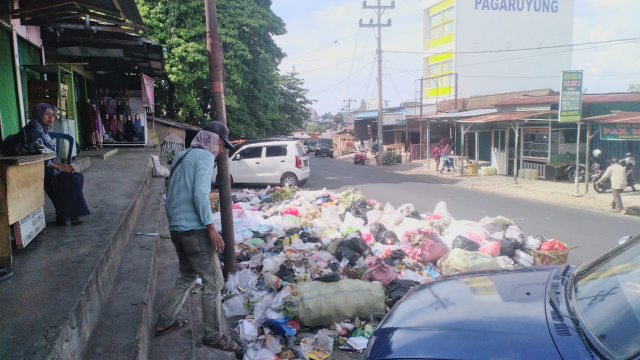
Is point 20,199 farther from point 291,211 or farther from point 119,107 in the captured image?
point 119,107

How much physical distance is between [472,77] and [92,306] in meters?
34.5

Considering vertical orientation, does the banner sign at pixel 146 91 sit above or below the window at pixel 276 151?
above

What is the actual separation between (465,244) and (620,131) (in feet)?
33.9

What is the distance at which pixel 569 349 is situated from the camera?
6.10 feet

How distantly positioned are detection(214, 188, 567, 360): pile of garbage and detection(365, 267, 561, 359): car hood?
1716 millimetres

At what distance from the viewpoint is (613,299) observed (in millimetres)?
2188

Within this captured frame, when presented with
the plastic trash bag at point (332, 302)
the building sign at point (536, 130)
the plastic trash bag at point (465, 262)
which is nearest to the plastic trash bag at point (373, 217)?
the plastic trash bag at point (465, 262)

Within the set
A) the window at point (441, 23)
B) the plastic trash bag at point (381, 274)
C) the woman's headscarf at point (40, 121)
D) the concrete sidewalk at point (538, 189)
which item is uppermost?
the window at point (441, 23)

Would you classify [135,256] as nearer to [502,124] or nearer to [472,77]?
[502,124]

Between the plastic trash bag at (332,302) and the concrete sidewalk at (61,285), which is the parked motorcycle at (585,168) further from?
the concrete sidewalk at (61,285)

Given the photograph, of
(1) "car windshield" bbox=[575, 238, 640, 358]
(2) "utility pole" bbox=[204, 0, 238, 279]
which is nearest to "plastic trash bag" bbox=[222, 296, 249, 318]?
(2) "utility pole" bbox=[204, 0, 238, 279]

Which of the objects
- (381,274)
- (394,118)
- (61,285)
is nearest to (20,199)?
(61,285)

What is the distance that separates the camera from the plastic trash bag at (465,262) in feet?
17.9

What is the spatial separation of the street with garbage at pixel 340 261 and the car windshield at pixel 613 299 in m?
1.01
